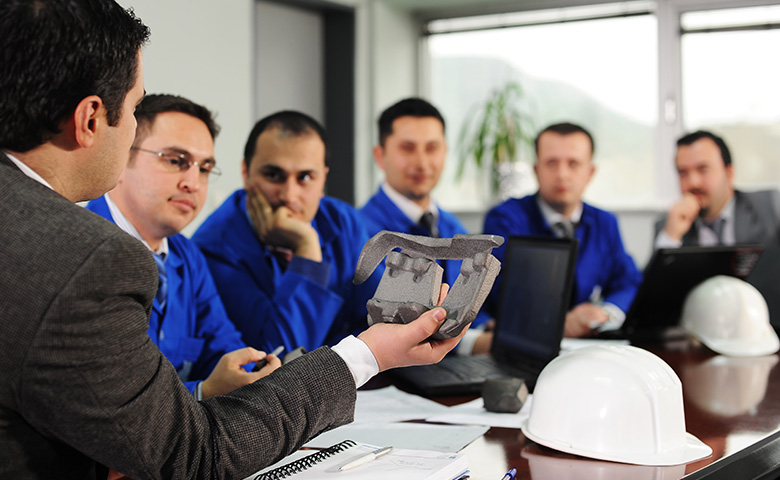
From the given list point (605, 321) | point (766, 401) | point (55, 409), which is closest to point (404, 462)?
point (55, 409)

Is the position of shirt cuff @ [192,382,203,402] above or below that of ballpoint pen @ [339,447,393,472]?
above

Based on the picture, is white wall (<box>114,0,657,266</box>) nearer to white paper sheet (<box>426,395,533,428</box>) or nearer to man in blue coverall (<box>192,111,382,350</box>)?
man in blue coverall (<box>192,111,382,350</box>)

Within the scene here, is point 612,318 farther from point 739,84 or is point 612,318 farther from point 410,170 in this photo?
point 739,84

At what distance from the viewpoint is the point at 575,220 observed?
113 inches

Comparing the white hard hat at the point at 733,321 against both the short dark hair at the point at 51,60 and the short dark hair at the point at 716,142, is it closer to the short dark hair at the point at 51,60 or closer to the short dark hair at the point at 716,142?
the short dark hair at the point at 716,142

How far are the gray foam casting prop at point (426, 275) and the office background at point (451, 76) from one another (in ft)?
10.8

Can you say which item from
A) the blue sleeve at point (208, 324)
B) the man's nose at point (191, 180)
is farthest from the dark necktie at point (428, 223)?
the man's nose at point (191, 180)

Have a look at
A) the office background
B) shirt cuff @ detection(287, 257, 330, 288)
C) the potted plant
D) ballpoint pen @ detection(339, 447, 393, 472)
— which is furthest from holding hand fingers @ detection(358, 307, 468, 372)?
the potted plant

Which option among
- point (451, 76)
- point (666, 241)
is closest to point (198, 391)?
point (666, 241)

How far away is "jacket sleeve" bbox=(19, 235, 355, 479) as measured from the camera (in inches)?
28.9

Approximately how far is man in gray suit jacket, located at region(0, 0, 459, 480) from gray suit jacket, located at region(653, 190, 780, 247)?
8.66 ft

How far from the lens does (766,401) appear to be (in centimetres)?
142

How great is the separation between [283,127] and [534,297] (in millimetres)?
831

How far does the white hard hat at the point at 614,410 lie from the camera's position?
1.04 meters
